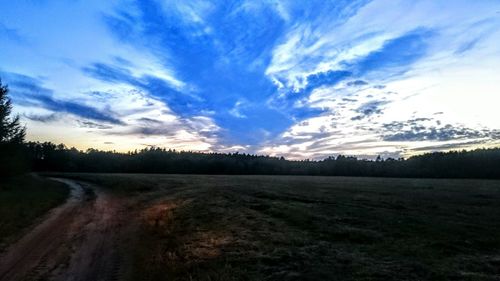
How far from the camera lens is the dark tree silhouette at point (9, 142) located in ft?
168

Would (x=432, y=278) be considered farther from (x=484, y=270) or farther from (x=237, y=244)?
(x=237, y=244)

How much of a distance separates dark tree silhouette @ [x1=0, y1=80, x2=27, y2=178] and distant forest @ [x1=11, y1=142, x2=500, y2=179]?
58.9 meters

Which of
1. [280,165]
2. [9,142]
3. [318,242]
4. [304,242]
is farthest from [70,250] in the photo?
[280,165]

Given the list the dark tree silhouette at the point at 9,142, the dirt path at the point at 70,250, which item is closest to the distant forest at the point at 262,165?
the dark tree silhouette at the point at 9,142

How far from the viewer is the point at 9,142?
53688mm

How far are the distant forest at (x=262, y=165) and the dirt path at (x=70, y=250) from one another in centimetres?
9803

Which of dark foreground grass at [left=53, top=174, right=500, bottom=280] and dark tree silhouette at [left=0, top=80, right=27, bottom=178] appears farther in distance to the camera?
dark tree silhouette at [left=0, top=80, right=27, bottom=178]

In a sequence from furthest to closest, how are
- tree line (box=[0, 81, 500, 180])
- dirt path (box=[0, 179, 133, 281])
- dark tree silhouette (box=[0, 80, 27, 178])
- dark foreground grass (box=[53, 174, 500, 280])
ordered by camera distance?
tree line (box=[0, 81, 500, 180]) → dark tree silhouette (box=[0, 80, 27, 178]) → dirt path (box=[0, 179, 133, 281]) → dark foreground grass (box=[53, 174, 500, 280])

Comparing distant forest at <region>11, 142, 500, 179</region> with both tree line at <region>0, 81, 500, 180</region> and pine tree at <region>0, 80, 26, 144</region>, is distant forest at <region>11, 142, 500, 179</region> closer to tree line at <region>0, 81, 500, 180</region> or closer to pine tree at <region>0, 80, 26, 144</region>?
tree line at <region>0, 81, 500, 180</region>

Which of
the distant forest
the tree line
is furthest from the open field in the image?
the distant forest

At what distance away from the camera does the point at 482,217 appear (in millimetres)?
24688

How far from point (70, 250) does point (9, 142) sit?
43.7m

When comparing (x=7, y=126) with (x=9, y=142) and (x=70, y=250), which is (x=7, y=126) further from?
(x=70, y=250)

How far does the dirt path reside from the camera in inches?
550
